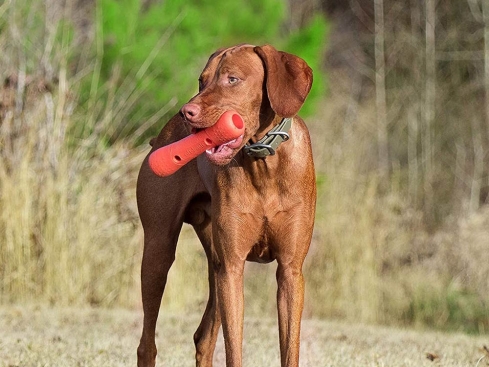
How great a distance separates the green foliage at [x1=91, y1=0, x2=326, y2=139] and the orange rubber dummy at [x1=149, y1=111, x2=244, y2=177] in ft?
18.1

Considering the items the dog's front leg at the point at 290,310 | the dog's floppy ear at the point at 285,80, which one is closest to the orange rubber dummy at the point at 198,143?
the dog's floppy ear at the point at 285,80

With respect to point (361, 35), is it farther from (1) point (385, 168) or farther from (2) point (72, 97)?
(2) point (72, 97)

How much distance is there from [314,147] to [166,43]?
222 centimetres

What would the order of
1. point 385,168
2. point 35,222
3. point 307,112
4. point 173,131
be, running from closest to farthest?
point 173,131
point 35,222
point 307,112
point 385,168

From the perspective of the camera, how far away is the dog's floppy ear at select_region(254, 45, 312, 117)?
454 centimetres

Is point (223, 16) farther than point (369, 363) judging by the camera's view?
Yes

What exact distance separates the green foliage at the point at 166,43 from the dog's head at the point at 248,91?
568 cm

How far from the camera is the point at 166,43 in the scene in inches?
490

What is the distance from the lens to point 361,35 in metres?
18.3

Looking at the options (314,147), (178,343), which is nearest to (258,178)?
Result: (178,343)

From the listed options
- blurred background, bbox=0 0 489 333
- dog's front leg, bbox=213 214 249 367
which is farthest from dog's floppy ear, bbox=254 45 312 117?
blurred background, bbox=0 0 489 333

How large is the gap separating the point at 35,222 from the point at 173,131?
4.05m

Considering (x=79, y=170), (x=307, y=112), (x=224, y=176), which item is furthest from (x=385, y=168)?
(x=224, y=176)

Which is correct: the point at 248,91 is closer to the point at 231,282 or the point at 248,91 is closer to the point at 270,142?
the point at 270,142
